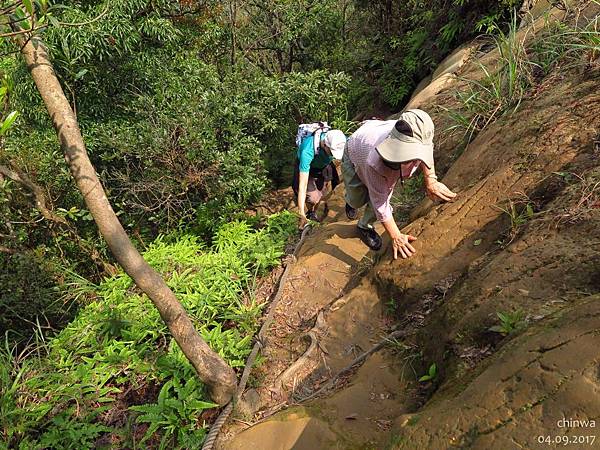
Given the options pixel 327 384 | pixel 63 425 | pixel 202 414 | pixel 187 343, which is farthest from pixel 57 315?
pixel 327 384

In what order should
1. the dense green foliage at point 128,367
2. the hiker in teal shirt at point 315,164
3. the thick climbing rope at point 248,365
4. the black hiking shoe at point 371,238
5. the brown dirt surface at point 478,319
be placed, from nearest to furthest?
the brown dirt surface at point 478,319
the thick climbing rope at point 248,365
the dense green foliage at point 128,367
the black hiking shoe at point 371,238
the hiker in teal shirt at point 315,164

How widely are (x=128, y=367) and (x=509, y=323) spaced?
3.46 m

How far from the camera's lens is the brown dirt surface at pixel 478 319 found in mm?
1468

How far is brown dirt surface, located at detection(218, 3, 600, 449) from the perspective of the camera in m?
1.47

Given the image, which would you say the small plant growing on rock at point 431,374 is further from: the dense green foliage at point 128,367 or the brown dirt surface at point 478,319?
the dense green foliage at point 128,367

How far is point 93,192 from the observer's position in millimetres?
2359

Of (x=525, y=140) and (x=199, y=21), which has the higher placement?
(x=199, y=21)

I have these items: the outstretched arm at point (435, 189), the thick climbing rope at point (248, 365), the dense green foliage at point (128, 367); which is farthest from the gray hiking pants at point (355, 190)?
the dense green foliage at point (128, 367)

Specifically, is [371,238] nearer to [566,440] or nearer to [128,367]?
[128,367]

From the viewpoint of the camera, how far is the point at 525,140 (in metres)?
3.26

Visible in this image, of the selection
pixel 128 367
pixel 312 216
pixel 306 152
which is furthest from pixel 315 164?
pixel 128 367

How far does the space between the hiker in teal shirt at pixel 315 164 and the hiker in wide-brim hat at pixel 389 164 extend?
706mm

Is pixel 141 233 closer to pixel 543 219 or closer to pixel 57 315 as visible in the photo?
pixel 57 315

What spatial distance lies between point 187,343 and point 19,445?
1950 millimetres
